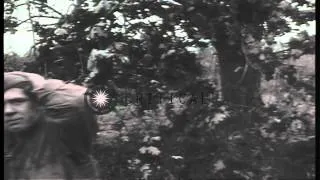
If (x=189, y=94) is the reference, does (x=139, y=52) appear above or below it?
above

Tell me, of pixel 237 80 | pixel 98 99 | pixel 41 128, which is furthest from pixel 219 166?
pixel 41 128

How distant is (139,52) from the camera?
3354mm

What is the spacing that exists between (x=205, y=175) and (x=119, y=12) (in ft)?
3.97

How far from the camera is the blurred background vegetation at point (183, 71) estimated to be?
3324 mm

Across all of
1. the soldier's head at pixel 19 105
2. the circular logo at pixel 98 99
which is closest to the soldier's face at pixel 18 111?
the soldier's head at pixel 19 105

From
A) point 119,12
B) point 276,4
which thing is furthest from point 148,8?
point 276,4

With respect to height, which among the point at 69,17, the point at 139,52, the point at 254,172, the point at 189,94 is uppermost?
the point at 69,17

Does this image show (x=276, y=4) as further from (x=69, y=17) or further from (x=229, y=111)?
(x=69, y=17)

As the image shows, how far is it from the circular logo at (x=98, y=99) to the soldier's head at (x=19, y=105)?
0.34m

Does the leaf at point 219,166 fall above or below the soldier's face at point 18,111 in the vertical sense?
below

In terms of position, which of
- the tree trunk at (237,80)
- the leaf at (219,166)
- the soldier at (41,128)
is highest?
the tree trunk at (237,80)

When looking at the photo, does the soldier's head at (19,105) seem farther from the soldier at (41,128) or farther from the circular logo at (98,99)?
the circular logo at (98,99)

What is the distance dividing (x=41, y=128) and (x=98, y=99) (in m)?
0.41

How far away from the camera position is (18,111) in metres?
3.23
